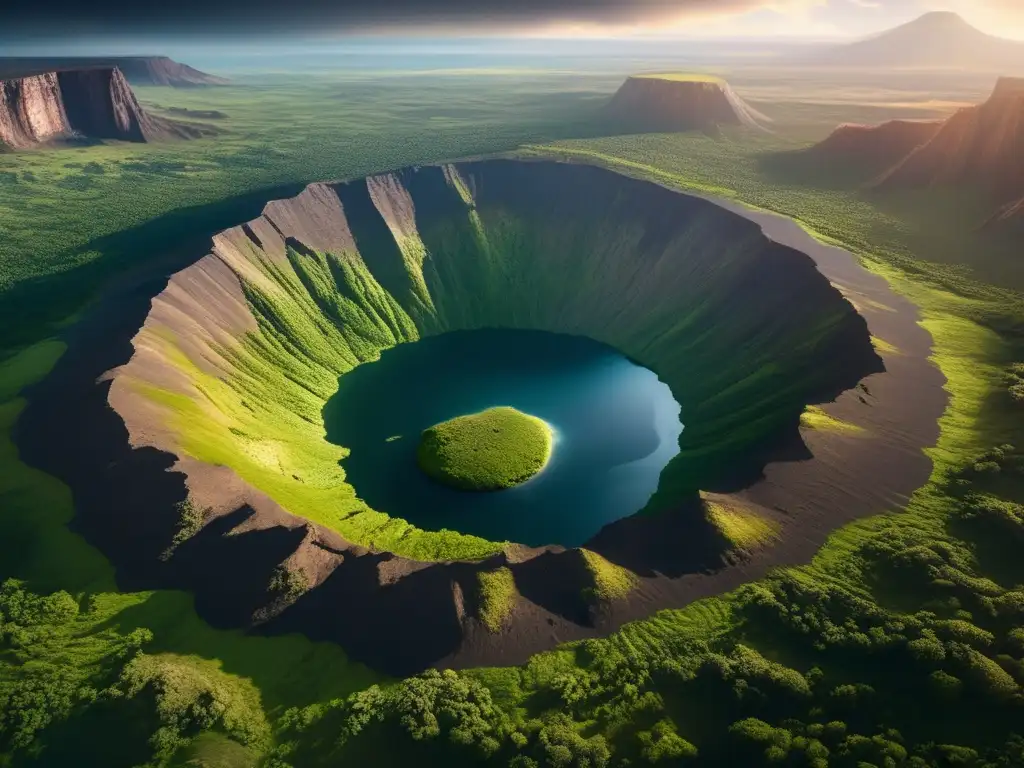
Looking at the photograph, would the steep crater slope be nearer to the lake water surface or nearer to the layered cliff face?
the lake water surface

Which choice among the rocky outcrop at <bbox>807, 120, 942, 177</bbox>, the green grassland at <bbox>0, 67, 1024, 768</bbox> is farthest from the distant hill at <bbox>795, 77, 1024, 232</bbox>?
the green grassland at <bbox>0, 67, 1024, 768</bbox>

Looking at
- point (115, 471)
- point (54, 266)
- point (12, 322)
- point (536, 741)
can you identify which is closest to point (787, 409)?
point (536, 741)

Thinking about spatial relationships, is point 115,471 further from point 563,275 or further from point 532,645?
point 563,275

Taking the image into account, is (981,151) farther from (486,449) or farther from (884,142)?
(486,449)

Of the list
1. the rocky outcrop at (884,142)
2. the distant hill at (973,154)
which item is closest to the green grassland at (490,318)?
the distant hill at (973,154)

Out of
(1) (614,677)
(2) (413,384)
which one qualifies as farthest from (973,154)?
(1) (614,677)
